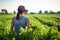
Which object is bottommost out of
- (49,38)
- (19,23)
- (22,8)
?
(49,38)

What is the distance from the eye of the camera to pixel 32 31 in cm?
425

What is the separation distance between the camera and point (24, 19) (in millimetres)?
4535

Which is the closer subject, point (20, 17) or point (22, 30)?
point (22, 30)

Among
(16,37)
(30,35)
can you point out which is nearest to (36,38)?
(30,35)

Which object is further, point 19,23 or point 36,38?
point 19,23

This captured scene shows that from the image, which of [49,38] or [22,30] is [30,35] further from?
[49,38]

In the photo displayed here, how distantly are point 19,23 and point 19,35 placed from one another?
1.03 ft

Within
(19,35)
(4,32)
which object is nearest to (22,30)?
(19,35)

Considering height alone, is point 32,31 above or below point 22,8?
below

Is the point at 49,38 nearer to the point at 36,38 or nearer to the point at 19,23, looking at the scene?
the point at 36,38

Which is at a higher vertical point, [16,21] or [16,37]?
[16,21]

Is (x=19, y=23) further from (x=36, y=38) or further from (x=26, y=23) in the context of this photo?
(x=36, y=38)

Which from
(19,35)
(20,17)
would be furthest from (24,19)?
(19,35)

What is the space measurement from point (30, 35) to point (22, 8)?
0.59m
